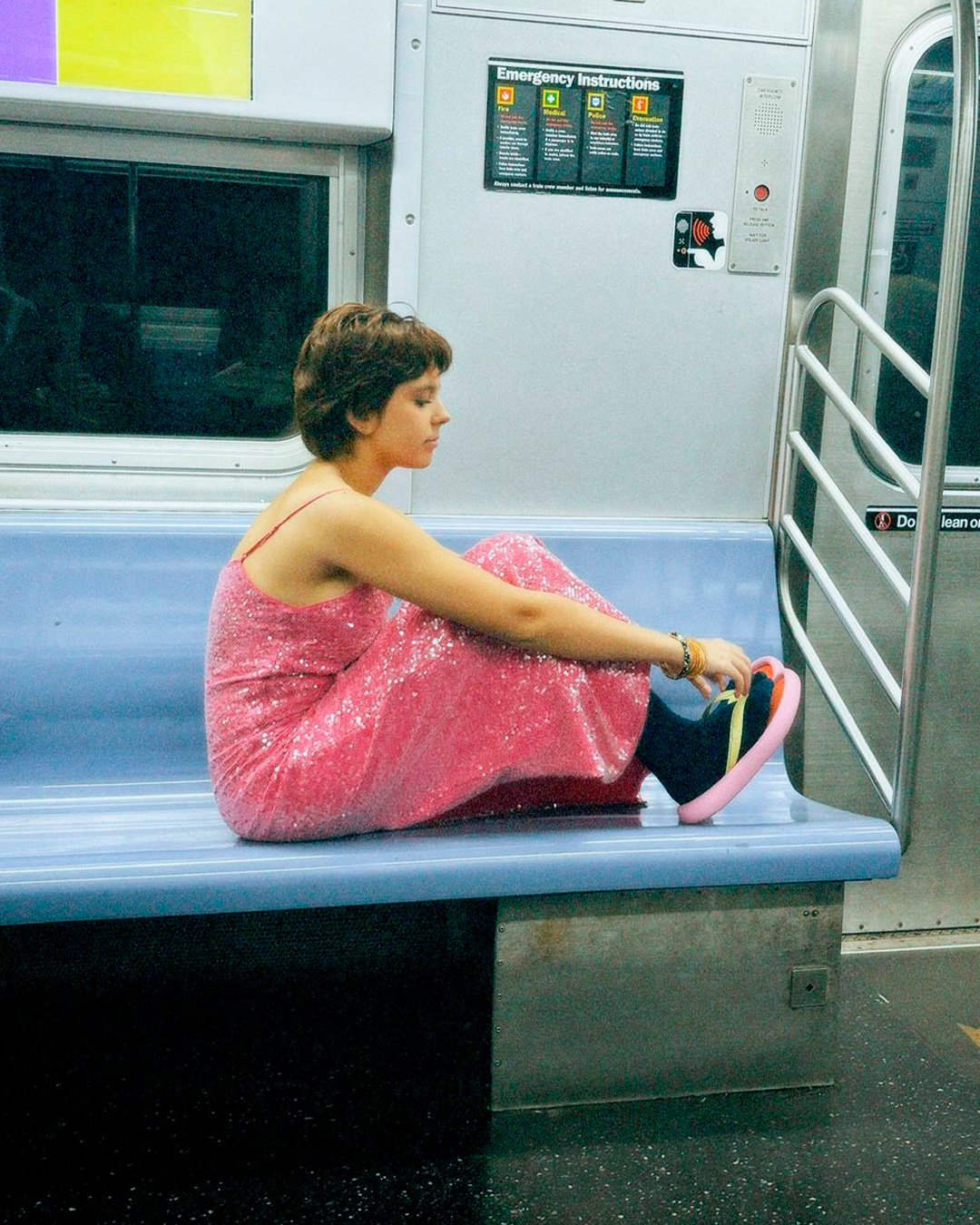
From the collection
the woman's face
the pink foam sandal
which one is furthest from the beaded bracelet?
the woman's face

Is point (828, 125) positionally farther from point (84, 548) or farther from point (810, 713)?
point (84, 548)

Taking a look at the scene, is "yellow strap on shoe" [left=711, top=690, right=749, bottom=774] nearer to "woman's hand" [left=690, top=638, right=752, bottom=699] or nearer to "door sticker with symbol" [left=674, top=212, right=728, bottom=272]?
"woman's hand" [left=690, top=638, right=752, bottom=699]

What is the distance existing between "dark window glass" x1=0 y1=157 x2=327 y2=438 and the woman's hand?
1210mm

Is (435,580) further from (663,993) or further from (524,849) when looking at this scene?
(663,993)

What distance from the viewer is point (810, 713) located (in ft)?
10.4

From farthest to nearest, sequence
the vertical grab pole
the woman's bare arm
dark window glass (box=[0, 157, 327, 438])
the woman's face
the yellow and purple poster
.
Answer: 1. dark window glass (box=[0, 157, 327, 438])
2. the yellow and purple poster
3. the vertical grab pole
4. the woman's face
5. the woman's bare arm

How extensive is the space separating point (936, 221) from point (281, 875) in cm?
222

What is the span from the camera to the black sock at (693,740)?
87.6 inches

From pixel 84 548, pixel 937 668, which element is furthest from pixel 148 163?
pixel 937 668

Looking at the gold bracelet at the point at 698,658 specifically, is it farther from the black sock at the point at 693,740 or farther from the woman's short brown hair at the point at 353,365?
the woman's short brown hair at the point at 353,365

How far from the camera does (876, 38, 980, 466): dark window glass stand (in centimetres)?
297

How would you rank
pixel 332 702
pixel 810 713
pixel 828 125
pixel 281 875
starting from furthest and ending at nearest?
pixel 810 713 → pixel 828 125 → pixel 332 702 → pixel 281 875

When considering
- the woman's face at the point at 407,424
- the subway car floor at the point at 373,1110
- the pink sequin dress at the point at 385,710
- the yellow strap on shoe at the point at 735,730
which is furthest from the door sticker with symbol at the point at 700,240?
the subway car floor at the point at 373,1110

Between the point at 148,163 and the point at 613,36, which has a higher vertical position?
the point at 613,36
